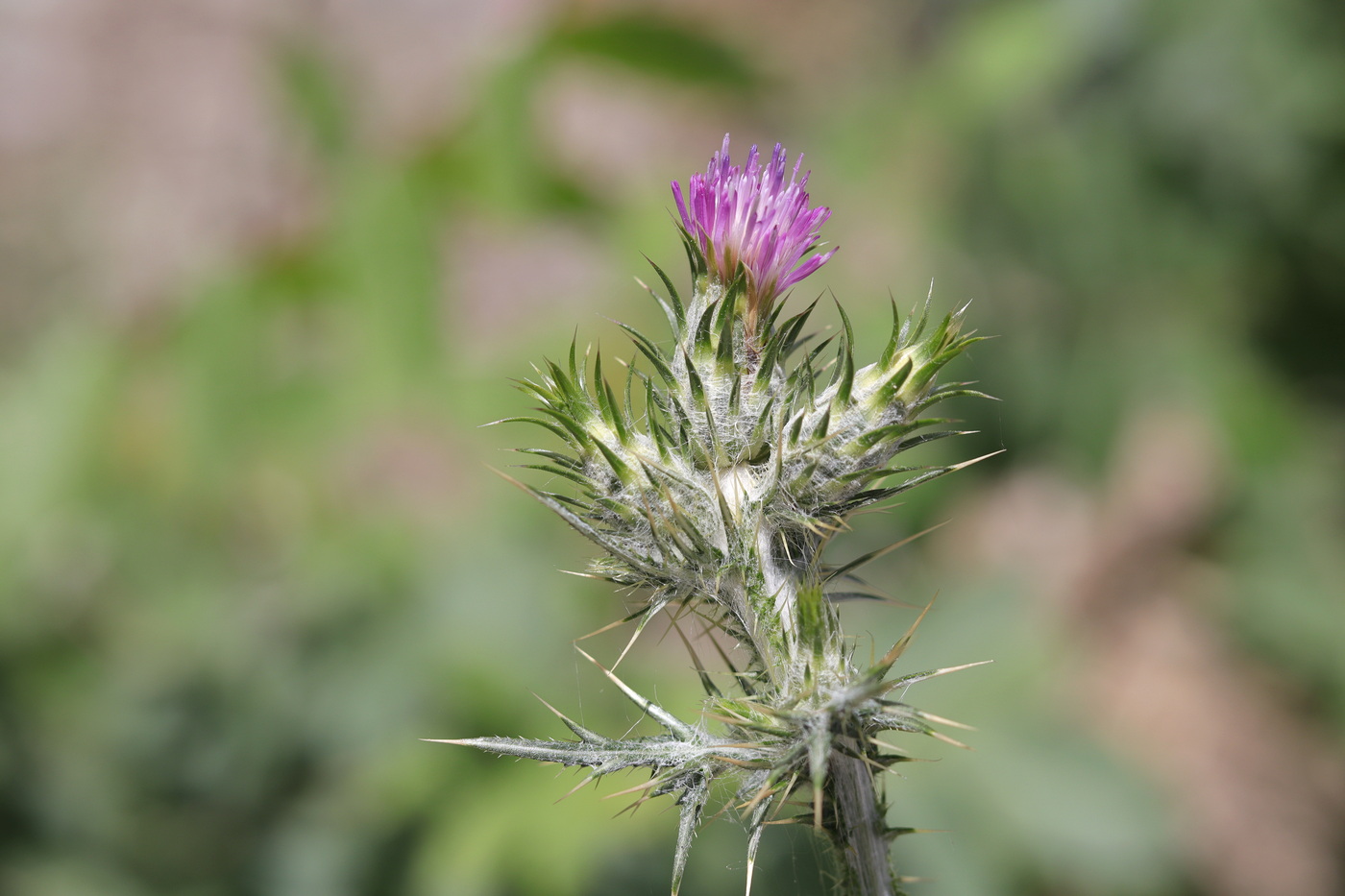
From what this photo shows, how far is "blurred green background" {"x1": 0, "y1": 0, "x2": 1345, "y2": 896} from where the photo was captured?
3.52 m

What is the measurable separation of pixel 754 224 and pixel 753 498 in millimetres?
396

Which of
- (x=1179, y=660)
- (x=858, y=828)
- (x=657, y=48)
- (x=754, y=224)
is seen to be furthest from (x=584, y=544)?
(x=1179, y=660)

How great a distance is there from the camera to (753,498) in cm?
133

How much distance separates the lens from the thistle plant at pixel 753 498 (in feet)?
4.11

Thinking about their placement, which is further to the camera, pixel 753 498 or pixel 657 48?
pixel 657 48

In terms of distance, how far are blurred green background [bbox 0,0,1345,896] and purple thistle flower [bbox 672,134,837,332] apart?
80.3 inches

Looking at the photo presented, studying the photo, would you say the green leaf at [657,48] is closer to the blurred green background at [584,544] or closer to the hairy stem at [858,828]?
the blurred green background at [584,544]

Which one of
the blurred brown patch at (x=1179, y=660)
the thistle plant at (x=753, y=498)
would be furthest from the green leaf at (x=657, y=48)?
the blurred brown patch at (x=1179, y=660)

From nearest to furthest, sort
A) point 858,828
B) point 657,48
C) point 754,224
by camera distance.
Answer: point 858,828
point 754,224
point 657,48

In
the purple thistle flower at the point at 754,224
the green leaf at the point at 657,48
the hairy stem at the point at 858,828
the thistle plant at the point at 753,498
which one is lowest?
the hairy stem at the point at 858,828

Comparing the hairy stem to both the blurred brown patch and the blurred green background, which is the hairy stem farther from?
the blurred brown patch

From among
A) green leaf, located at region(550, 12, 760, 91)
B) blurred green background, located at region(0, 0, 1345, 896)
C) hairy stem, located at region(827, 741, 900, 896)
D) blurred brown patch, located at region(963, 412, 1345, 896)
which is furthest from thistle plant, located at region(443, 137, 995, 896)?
blurred brown patch, located at region(963, 412, 1345, 896)

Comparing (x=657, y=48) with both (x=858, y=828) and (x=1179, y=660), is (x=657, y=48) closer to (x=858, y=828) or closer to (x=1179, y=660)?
(x=858, y=828)

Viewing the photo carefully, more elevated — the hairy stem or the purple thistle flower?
the purple thistle flower
